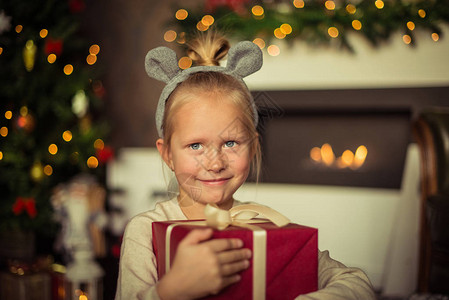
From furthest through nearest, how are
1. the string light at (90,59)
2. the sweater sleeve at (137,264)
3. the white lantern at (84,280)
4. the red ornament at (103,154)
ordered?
1. the string light at (90,59)
2. the red ornament at (103,154)
3. the white lantern at (84,280)
4. the sweater sleeve at (137,264)

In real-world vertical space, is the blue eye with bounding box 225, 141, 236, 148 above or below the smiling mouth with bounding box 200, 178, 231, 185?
above

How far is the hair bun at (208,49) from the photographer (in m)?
0.87

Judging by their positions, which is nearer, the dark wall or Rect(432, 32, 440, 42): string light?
Rect(432, 32, 440, 42): string light

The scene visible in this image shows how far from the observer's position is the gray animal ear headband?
80cm

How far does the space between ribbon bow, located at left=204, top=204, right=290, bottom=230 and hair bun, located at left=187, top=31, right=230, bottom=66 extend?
32 cm

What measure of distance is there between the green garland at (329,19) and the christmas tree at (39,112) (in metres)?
0.70

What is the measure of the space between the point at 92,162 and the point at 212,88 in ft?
6.78

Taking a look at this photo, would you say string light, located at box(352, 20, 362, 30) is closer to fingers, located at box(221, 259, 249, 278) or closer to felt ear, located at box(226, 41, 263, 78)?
felt ear, located at box(226, 41, 263, 78)

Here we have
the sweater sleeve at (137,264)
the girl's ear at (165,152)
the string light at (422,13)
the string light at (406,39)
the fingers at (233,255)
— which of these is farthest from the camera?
the string light at (406,39)

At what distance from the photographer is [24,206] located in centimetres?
234

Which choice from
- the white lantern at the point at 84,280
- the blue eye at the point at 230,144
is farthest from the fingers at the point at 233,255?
the white lantern at the point at 84,280

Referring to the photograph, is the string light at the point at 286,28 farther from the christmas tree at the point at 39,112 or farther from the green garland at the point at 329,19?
the christmas tree at the point at 39,112

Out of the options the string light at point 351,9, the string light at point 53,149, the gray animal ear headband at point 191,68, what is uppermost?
the string light at point 351,9

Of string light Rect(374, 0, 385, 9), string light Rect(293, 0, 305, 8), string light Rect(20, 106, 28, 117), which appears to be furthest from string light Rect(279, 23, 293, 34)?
string light Rect(20, 106, 28, 117)
